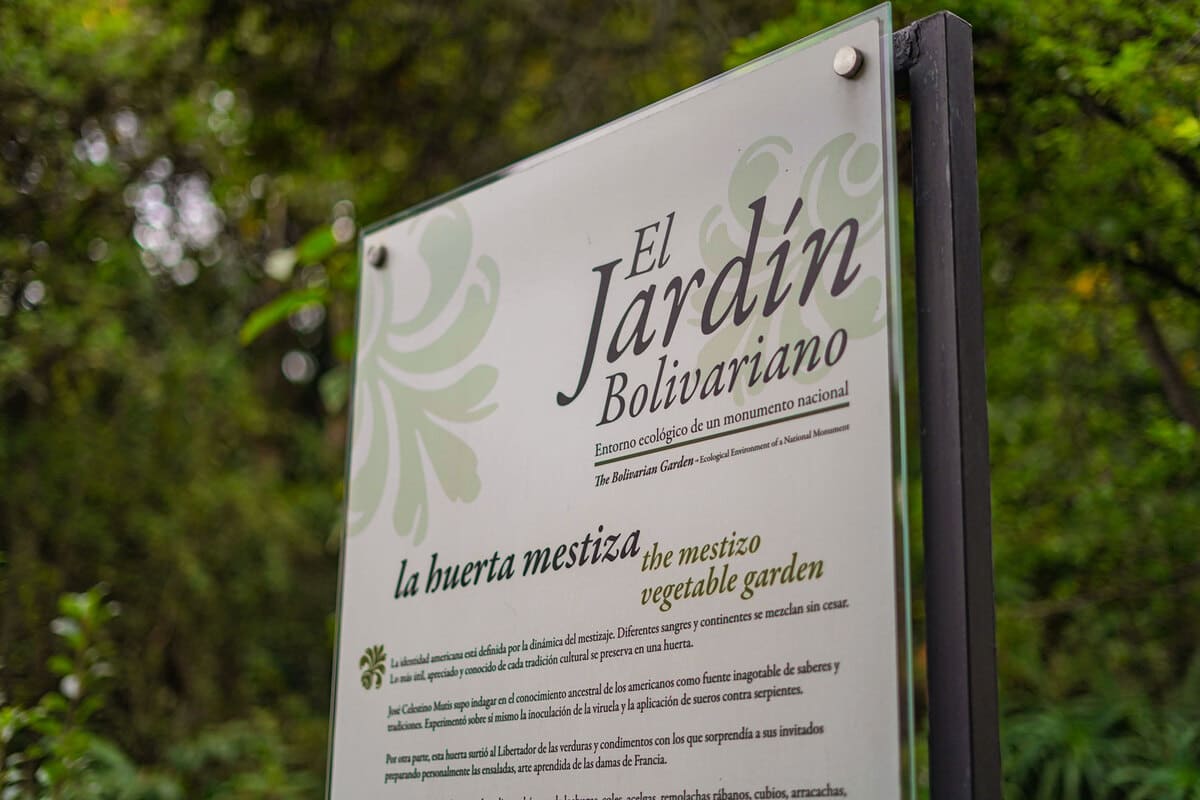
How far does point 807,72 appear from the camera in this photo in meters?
1.82

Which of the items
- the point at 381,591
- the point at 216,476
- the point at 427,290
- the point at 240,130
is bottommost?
the point at 381,591

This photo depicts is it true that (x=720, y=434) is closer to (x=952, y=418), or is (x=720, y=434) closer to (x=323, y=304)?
(x=952, y=418)

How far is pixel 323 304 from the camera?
14.4ft

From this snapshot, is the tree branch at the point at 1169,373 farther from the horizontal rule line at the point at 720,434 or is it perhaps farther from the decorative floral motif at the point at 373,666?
the decorative floral motif at the point at 373,666

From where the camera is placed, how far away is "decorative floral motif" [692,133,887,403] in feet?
5.47

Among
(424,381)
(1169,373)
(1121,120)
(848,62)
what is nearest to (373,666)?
(424,381)

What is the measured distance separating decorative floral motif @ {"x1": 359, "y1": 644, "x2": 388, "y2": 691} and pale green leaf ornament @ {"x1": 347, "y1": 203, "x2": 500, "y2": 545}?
224mm

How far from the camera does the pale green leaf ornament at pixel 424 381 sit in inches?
86.9

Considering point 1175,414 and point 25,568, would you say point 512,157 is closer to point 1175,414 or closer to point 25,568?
point 25,568

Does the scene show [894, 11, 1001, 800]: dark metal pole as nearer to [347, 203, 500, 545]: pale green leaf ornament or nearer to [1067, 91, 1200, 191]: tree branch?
[347, 203, 500, 545]: pale green leaf ornament

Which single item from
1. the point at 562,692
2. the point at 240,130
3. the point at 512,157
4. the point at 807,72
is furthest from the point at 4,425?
the point at 807,72

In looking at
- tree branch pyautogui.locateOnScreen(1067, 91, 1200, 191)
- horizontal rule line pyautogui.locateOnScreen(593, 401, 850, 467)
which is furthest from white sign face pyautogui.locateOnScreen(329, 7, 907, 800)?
tree branch pyautogui.locateOnScreen(1067, 91, 1200, 191)

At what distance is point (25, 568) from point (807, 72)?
10.6 ft

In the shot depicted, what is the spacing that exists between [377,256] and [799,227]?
1.10 metres
